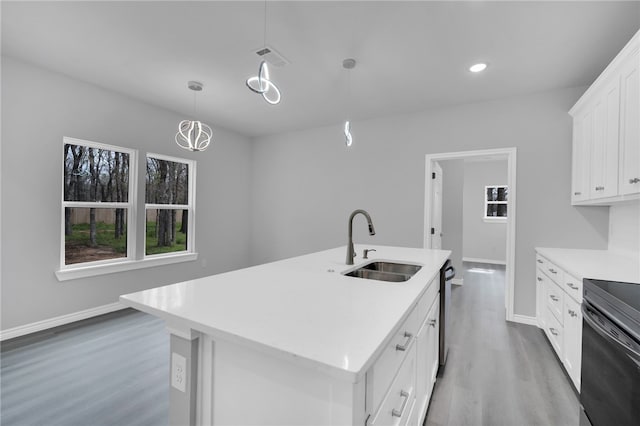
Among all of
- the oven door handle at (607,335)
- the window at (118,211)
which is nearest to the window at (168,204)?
the window at (118,211)

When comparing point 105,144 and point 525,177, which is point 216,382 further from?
point 525,177

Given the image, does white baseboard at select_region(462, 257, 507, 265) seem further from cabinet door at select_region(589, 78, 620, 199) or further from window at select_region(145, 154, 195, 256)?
window at select_region(145, 154, 195, 256)

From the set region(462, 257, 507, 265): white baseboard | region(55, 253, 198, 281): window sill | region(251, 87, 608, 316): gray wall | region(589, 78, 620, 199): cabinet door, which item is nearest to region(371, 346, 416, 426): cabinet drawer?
region(589, 78, 620, 199): cabinet door

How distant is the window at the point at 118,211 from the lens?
10.6 ft

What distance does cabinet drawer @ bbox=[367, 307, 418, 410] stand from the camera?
0.84 m

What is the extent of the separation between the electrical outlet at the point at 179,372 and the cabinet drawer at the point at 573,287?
236 centimetres

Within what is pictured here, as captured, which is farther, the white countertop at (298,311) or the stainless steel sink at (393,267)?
the stainless steel sink at (393,267)

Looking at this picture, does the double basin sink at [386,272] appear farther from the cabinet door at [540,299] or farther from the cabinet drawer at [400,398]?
the cabinet door at [540,299]

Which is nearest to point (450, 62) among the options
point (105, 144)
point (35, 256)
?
point (105, 144)

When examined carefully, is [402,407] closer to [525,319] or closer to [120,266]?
[525,319]

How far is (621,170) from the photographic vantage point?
6.95 feet

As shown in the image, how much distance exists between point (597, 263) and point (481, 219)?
551 centimetres

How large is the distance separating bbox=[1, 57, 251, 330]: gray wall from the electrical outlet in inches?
117

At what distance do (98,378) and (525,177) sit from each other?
15.1ft
